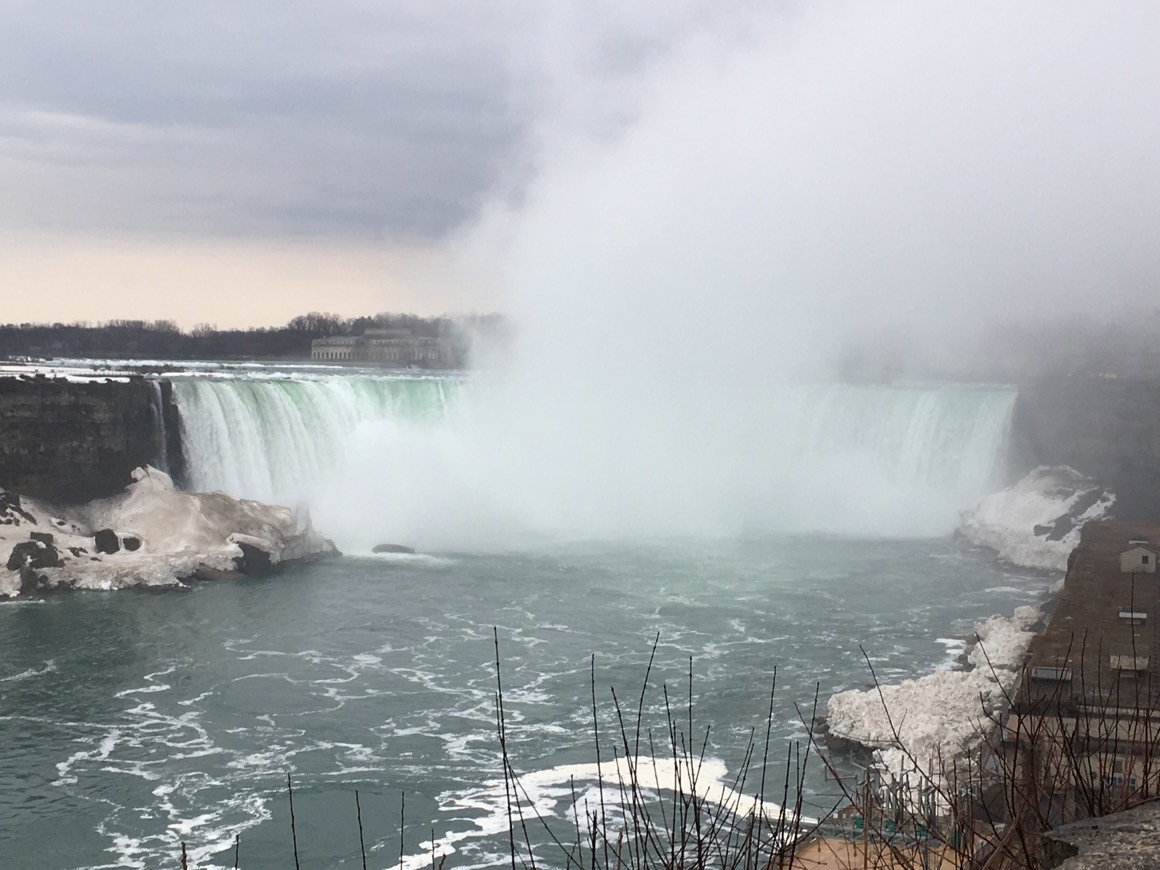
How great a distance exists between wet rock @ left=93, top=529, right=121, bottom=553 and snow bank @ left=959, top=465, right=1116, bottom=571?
67.3 feet

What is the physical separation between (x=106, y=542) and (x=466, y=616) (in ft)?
30.2

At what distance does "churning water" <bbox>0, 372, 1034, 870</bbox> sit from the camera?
43.2ft

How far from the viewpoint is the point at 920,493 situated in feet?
123

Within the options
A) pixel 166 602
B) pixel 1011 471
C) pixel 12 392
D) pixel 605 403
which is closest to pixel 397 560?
pixel 166 602

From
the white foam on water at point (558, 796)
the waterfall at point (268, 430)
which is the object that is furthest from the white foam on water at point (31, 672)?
the waterfall at point (268, 430)

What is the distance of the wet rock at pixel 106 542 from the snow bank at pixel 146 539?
0.02 m

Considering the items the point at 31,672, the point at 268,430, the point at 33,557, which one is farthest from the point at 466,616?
the point at 268,430

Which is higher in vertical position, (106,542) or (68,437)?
(68,437)

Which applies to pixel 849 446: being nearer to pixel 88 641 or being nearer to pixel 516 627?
pixel 516 627

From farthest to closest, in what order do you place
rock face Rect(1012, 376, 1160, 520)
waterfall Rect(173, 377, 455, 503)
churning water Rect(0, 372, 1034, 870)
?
rock face Rect(1012, 376, 1160, 520) → waterfall Rect(173, 377, 455, 503) → churning water Rect(0, 372, 1034, 870)

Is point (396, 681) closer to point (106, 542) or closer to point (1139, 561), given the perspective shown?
point (106, 542)

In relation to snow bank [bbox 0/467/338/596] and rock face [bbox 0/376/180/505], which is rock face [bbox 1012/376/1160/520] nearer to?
snow bank [bbox 0/467/338/596]

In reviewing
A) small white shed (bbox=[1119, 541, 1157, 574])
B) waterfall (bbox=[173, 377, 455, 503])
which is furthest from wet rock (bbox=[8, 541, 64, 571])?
small white shed (bbox=[1119, 541, 1157, 574])

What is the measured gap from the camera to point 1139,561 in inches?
795
